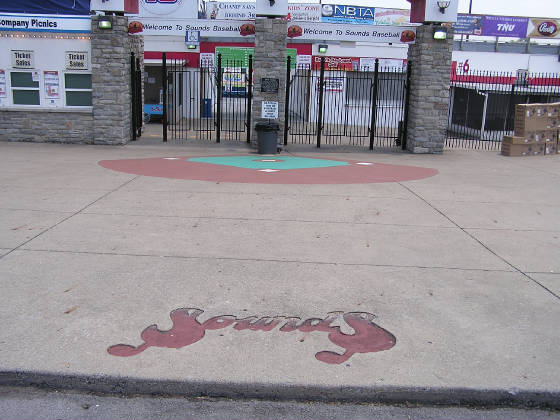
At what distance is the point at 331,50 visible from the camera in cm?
2664

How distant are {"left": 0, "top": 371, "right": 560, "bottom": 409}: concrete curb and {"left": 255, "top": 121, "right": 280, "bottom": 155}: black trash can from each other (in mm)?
12121

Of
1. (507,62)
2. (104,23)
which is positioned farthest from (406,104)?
(507,62)

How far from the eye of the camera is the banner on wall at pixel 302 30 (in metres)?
15.7

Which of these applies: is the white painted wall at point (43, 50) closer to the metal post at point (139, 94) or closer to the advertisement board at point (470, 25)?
the metal post at point (139, 94)

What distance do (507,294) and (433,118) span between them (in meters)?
12.1

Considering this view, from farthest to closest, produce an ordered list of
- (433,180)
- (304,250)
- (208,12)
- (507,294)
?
(208,12) → (433,180) → (304,250) → (507,294)

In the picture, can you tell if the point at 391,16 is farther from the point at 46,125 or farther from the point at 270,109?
the point at 46,125

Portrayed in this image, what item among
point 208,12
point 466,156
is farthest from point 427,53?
point 208,12

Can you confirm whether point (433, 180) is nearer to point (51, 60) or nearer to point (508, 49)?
point (51, 60)

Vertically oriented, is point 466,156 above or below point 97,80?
below

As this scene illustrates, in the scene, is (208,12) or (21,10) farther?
(208,12)

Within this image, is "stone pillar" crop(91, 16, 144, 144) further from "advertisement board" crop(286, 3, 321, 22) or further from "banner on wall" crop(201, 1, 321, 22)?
"advertisement board" crop(286, 3, 321, 22)

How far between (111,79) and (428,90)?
9.40 metres

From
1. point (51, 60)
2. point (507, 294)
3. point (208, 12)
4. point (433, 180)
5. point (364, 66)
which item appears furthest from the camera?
point (208, 12)
